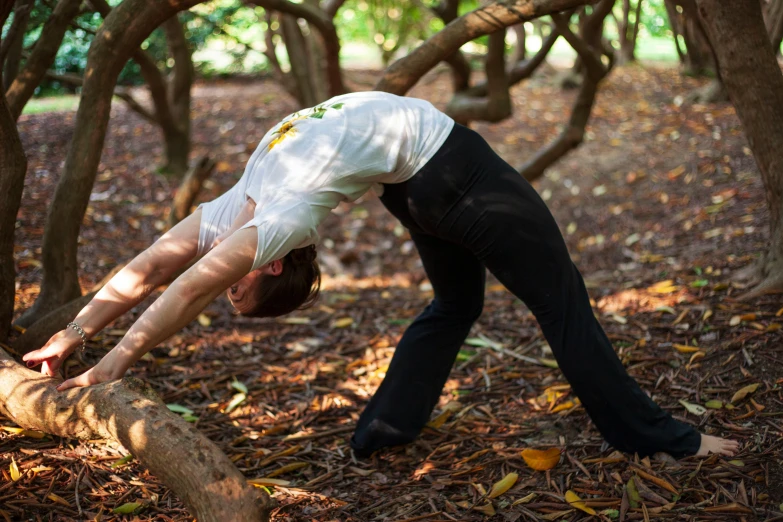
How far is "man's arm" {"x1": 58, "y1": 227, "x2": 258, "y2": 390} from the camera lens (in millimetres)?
1969

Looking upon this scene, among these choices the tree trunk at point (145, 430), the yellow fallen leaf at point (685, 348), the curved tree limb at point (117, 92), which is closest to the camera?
the tree trunk at point (145, 430)

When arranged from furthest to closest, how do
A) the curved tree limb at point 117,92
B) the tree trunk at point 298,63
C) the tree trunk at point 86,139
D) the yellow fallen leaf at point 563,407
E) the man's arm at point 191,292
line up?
the tree trunk at point 298,63 → the curved tree limb at point 117,92 → the yellow fallen leaf at point 563,407 → the tree trunk at point 86,139 → the man's arm at point 191,292

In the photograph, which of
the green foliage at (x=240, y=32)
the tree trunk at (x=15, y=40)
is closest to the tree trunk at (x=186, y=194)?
the tree trunk at (x=15, y=40)

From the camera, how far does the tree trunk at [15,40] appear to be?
3.42 m

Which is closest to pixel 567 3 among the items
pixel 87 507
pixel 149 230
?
pixel 87 507

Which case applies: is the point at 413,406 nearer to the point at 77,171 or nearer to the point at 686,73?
the point at 77,171

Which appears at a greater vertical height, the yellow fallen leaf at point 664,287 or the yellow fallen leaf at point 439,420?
the yellow fallen leaf at point 664,287

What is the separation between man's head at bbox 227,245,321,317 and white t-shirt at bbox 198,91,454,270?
17 centimetres

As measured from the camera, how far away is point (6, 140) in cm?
278

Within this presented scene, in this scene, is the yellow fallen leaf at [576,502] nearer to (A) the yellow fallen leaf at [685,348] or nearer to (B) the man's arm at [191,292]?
(A) the yellow fallen leaf at [685,348]

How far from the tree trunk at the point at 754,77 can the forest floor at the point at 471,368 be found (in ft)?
2.12

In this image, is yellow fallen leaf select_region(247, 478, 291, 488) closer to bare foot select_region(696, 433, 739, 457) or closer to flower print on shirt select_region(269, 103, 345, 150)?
flower print on shirt select_region(269, 103, 345, 150)

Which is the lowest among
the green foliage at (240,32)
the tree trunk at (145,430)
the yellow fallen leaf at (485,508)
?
the yellow fallen leaf at (485,508)

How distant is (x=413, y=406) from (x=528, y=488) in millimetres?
612
